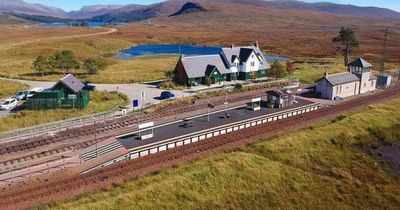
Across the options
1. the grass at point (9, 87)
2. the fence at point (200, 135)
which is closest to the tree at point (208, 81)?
the fence at point (200, 135)

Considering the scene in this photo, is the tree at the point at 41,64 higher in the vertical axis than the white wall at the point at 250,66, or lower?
lower

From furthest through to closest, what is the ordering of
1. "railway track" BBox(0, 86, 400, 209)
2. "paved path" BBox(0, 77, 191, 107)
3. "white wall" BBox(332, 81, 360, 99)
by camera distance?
A: "white wall" BBox(332, 81, 360, 99) < "paved path" BBox(0, 77, 191, 107) < "railway track" BBox(0, 86, 400, 209)

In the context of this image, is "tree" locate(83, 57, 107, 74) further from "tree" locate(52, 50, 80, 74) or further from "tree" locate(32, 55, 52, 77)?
"tree" locate(32, 55, 52, 77)

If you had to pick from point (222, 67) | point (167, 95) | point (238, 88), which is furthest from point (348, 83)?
point (167, 95)

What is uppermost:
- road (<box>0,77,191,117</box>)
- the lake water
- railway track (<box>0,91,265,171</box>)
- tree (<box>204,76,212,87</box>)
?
the lake water

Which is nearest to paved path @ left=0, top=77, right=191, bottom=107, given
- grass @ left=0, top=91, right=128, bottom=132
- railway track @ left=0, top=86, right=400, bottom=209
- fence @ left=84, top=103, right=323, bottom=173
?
grass @ left=0, top=91, right=128, bottom=132

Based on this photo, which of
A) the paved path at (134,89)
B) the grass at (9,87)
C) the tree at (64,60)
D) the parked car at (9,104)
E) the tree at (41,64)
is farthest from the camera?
the tree at (64,60)

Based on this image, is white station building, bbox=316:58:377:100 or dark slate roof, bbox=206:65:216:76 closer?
white station building, bbox=316:58:377:100

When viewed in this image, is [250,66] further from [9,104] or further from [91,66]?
[9,104]

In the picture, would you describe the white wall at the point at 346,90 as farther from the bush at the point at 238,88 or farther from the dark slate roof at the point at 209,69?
the dark slate roof at the point at 209,69
